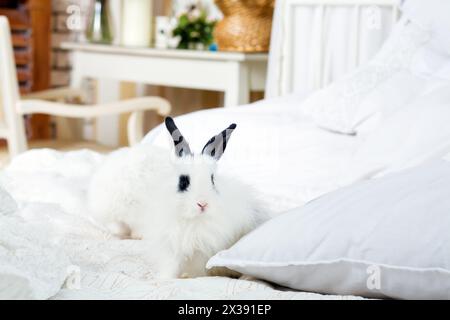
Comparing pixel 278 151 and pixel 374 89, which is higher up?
pixel 374 89

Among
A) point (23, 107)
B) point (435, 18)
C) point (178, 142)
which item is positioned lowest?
point (23, 107)

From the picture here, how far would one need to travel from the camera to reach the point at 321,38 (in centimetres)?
279

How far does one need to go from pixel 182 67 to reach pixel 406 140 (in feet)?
5.50

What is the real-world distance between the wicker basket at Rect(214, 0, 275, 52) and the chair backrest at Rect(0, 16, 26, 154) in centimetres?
83

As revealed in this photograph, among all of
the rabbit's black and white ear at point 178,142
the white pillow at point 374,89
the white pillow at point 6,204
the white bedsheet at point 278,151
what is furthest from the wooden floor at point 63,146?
the rabbit's black and white ear at point 178,142

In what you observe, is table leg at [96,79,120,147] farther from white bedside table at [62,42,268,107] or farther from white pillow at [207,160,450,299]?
white pillow at [207,160,450,299]

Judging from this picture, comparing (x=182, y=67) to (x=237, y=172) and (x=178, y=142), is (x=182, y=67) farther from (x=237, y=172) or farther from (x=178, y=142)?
(x=178, y=142)

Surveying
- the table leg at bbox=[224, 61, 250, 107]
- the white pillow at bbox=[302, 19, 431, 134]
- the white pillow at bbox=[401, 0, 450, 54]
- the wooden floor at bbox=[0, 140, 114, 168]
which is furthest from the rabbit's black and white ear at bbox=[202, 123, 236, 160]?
the wooden floor at bbox=[0, 140, 114, 168]

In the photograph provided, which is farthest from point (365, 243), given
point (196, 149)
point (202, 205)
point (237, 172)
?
point (196, 149)

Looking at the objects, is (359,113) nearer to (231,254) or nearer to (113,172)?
(113,172)

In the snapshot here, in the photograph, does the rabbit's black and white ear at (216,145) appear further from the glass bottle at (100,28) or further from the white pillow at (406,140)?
the glass bottle at (100,28)

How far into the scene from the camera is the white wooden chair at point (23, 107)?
8.73ft

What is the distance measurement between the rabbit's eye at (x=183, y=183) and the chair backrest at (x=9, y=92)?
6.05 feet

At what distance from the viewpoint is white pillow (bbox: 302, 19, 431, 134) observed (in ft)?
5.55
